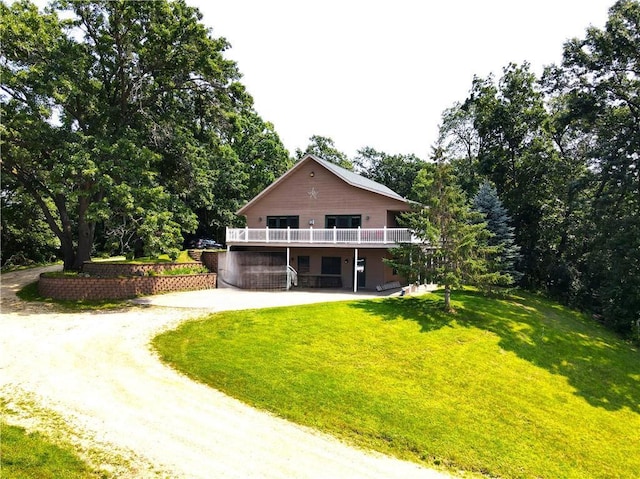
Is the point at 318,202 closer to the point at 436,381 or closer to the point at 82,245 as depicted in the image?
the point at 82,245

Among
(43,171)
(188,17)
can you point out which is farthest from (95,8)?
(43,171)

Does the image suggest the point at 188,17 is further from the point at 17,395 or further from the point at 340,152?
the point at 340,152

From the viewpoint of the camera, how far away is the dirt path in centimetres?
666

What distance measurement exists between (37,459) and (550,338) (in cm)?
1741

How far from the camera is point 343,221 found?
24.6m

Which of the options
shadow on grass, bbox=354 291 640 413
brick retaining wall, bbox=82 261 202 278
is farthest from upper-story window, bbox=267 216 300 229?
shadow on grass, bbox=354 291 640 413

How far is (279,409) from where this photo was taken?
877cm

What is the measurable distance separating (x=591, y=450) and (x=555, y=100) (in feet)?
101

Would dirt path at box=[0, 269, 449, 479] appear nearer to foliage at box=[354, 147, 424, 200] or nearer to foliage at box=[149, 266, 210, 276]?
foliage at box=[149, 266, 210, 276]

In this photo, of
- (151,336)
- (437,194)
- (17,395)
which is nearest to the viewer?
(17,395)

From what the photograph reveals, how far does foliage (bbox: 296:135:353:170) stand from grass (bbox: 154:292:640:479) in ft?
123

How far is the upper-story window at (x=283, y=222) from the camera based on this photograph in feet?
85.5

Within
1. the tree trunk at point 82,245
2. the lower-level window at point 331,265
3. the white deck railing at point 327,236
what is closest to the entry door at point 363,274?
the lower-level window at point 331,265

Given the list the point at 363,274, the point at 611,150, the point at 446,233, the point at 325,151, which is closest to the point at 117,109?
the point at 363,274
